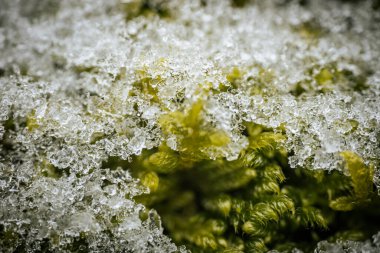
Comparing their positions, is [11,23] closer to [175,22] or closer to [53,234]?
[175,22]

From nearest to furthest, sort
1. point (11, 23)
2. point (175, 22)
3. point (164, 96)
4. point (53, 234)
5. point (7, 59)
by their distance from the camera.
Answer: point (53, 234), point (164, 96), point (7, 59), point (175, 22), point (11, 23)

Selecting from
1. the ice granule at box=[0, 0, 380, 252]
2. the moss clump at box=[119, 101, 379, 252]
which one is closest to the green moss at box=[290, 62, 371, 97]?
the ice granule at box=[0, 0, 380, 252]

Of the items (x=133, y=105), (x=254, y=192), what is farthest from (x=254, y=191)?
(x=133, y=105)

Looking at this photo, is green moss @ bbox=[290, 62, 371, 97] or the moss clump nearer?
the moss clump

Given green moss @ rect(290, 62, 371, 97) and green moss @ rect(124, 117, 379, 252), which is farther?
green moss @ rect(290, 62, 371, 97)

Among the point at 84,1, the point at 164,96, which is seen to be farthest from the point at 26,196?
the point at 84,1

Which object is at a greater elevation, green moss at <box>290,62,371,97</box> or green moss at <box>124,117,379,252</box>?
green moss at <box>290,62,371,97</box>

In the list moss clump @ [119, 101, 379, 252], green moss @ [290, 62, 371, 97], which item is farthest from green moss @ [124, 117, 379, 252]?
green moss @ [290, 62, 371, 97]

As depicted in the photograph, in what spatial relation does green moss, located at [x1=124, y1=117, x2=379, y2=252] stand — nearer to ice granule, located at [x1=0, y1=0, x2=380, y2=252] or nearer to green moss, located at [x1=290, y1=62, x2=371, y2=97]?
ice granule, located at [x1=0, y1=0, x2=380, y2=252]

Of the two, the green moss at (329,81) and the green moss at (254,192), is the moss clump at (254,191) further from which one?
the green moss at (329,81)
